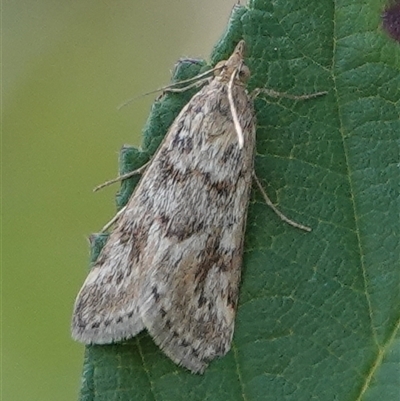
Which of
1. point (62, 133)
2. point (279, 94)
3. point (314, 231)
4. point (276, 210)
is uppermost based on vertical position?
point (62, 133)

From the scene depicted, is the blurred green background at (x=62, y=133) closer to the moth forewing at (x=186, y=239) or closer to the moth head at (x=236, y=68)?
the moth forewing at (x=186, y=239)

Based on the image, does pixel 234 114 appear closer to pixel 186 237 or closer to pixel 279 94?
pixel 279 94

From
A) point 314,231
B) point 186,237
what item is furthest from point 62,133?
point 314,231

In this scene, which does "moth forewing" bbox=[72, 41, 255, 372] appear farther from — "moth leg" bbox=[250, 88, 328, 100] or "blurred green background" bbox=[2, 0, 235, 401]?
"blurred green background" bbox=[2, 0, 235, 401]

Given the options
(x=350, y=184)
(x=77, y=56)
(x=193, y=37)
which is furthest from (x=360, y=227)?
(x=77, y=56)

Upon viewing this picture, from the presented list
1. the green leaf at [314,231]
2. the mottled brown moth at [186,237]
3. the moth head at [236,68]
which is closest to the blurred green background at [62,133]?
the mottled brown moth at [186,237]

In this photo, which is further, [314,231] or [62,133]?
[62,133]
